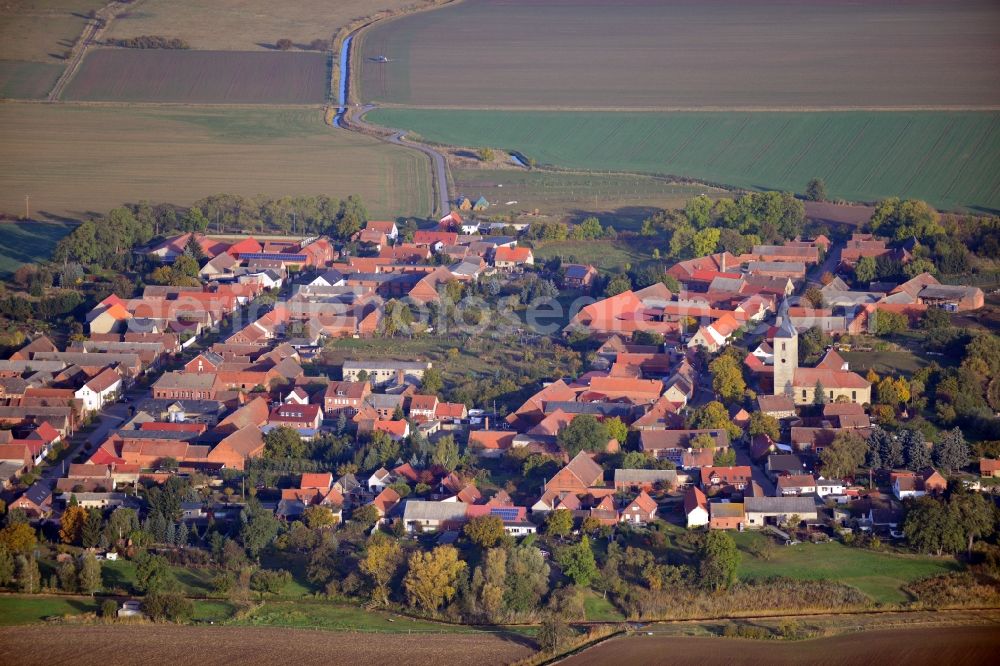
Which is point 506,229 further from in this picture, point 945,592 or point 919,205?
point 945,592

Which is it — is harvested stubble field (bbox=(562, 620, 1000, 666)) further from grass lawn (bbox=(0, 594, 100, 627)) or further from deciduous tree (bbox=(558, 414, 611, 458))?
grass lawn (bbox=(0, 594, 100, 627))

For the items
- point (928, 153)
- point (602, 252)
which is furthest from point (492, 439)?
point (928, 153)

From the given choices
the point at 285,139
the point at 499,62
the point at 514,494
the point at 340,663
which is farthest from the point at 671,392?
the point at 499,62

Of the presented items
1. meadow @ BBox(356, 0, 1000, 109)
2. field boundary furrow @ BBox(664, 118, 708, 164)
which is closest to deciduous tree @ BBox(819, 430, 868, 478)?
field boundary furrow @ BBox(664, 118, 708, 164)

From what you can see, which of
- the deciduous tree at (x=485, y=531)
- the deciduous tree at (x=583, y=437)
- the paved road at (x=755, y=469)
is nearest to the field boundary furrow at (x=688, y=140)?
the paved road at (x=755, y=469)

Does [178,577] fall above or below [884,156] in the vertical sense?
below

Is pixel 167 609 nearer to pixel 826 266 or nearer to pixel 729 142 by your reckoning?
pixel 826 266
